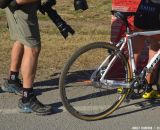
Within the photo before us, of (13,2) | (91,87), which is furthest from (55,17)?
(91,87)

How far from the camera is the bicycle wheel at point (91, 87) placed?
4.89 m

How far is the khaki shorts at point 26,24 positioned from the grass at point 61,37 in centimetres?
138

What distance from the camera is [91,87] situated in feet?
16.7

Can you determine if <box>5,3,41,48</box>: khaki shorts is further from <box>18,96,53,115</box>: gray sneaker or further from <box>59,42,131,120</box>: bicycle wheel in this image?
<box>18,96,53,115</box>: gray sneaker

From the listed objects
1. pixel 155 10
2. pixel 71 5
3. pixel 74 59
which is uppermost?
pixel 155 10

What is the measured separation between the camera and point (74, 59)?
4.83m

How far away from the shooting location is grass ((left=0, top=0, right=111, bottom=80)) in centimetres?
693

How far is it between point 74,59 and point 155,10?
103 cm

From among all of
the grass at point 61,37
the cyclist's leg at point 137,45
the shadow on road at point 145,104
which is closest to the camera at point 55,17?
the cyclist's leg at point 137,45

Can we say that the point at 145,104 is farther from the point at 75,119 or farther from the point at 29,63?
the point at 29,63

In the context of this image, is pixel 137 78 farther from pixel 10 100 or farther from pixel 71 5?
pixel 71 5

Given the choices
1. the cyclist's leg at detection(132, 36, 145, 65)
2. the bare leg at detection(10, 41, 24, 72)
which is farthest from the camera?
the cyclist's leg at detection(132, 36, 145, 65)

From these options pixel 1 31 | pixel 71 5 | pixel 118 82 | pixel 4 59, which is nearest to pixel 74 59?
pixel 118 82

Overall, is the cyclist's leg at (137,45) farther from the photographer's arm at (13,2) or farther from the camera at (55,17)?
the photographer's arm at (13,2)
